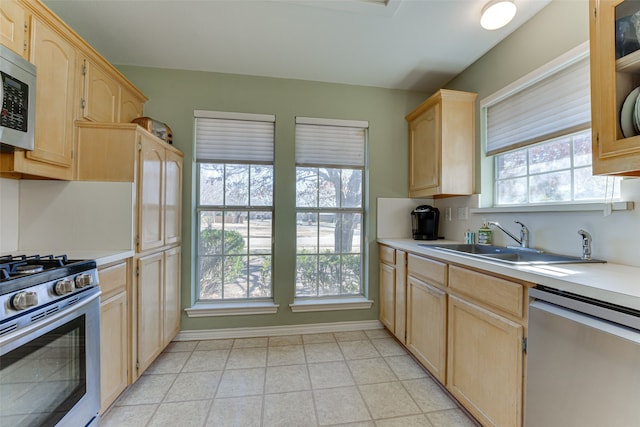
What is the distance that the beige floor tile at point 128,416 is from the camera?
4.77 feet

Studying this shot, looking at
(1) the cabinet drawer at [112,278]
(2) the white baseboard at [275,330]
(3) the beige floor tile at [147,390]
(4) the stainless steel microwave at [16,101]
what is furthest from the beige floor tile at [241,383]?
(4) the stainless steel microwave at [16,101]

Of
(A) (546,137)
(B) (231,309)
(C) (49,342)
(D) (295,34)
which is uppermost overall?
(D) (295,34)

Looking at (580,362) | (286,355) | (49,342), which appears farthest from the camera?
(286,355)

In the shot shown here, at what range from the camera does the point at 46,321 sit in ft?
3.34

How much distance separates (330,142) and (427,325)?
6.22ft

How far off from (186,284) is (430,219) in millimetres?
2442

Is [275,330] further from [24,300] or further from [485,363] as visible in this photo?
[24,300]

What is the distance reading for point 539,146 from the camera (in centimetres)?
184

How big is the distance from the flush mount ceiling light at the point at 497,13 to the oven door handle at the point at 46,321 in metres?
2.78

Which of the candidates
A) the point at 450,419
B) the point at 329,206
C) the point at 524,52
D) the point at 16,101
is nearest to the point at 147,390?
the point at 16,101

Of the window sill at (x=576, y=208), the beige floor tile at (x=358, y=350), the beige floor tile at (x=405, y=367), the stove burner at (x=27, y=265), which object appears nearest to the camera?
the stove burner at (x=27, y=265)

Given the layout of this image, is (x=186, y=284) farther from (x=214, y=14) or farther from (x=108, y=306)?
(x=214, y=14)

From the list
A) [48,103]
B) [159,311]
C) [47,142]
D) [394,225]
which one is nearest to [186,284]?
[159,311]

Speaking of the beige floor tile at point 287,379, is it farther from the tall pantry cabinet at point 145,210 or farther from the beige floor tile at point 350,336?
the tall pantry cabinet at point 145,210
